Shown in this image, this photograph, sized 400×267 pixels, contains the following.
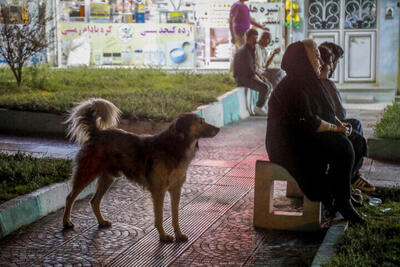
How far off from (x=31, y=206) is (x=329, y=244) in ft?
9.46

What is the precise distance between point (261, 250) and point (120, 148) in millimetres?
1557

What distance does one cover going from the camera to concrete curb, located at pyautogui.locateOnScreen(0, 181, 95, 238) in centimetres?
602

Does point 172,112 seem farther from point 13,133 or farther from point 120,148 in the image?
point 120,148

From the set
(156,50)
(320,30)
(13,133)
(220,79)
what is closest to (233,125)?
(220,79)

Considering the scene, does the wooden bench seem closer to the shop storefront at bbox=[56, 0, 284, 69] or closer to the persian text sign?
the shop storefront at bbox=[56, 0, 284, 69]

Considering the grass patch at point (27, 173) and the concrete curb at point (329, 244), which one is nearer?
the concrete curb at point (329, 244)

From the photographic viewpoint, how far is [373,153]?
9.54 metres

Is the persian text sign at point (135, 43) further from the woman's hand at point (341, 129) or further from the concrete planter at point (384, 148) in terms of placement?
the woman's hand at point (341, 129)

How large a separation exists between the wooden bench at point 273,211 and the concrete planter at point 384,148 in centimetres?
356

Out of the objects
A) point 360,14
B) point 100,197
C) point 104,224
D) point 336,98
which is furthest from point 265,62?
point 104,224

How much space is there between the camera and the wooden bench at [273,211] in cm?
619

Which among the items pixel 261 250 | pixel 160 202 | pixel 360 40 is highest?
pixel 360 40

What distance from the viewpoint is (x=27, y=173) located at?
7.12 metres

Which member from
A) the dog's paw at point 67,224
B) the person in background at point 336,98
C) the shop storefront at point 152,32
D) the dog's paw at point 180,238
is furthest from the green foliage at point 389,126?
the shop storefront at point 152,32
